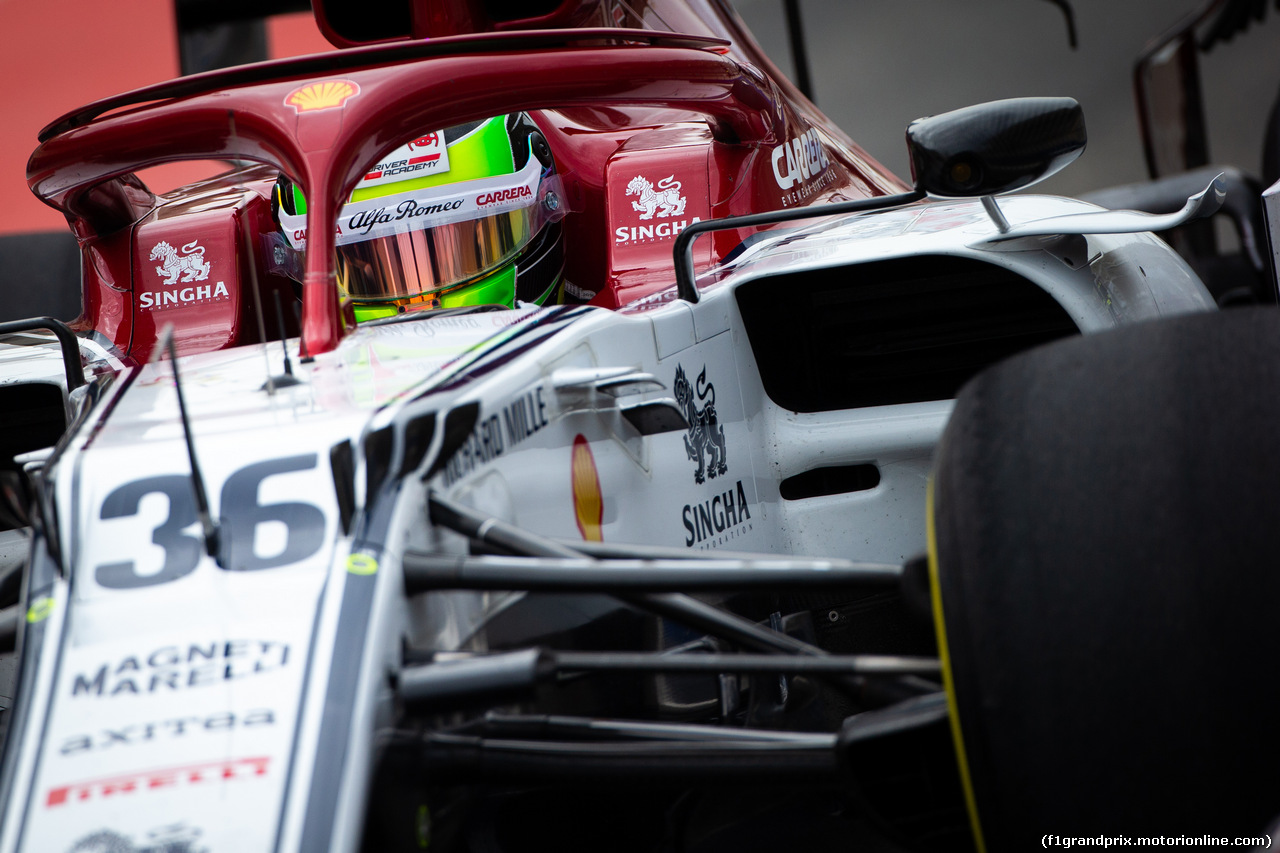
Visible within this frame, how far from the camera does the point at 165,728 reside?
3.79 ft

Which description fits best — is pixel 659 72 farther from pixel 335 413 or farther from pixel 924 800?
pixel 924 800

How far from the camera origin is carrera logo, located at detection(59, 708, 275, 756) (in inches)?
45.2

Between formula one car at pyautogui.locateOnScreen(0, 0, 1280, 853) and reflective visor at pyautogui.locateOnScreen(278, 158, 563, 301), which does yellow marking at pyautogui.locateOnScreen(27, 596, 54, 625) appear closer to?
formula one car at pyautogui.locateOnScreen(0, 0, 1280, 853)

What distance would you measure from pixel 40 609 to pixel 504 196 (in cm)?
132

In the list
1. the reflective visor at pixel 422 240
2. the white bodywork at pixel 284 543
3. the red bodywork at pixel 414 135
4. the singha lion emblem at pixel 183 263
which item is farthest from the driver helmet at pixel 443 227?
the white bodywork at pixel 284 543

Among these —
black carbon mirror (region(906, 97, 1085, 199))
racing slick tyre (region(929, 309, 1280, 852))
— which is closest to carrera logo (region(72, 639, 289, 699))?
racing slick tyre (region(929, 309, 1280, 852))

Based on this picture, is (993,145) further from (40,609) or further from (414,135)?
(40,609)

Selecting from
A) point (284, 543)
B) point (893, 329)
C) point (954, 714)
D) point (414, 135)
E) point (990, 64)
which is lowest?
point (954, 714)

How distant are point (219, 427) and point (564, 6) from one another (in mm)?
2059

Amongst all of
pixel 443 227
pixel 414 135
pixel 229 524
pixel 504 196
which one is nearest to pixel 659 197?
pixel 504 196

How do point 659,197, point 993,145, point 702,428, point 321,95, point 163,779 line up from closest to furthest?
point 163,779, point 993,145, point 321,95, point 702,428, point 659,197

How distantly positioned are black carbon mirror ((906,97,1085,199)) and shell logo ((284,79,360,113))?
31.8 inches

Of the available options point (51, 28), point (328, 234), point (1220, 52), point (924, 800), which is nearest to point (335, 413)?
point (328, 234)

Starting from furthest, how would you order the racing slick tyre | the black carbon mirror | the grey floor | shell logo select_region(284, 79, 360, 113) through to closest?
the grey floor
shell logo select_region(284, 79, 360, 113)
the black carbon mirror
the racing slick tyre
